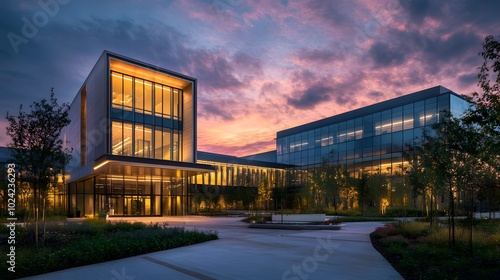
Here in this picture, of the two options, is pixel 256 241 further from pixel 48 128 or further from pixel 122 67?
pixel 122 67

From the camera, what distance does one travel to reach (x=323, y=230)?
75.9 feet

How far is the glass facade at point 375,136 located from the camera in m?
48.8

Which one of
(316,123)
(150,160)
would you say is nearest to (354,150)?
(316,123)

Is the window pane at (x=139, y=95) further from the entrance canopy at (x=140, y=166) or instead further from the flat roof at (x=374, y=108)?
the flat roof at (x=374, y=108)

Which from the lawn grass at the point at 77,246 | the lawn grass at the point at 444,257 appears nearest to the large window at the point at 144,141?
the lawn grass at the point at 77,246

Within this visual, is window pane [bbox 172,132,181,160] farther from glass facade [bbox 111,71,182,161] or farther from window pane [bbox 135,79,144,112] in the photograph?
window pane [bbox 135,79,144,112]

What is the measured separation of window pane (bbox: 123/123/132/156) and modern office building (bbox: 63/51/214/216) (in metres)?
0.02

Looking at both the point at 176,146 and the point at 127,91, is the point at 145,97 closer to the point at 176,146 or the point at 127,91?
the point at 127,91

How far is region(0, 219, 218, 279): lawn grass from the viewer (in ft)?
33.9

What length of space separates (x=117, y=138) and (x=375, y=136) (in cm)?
3718

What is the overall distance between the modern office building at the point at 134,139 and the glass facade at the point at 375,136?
19908mm

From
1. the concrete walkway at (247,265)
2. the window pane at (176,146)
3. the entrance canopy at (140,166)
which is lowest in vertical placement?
the concrete walkway at (247,265)

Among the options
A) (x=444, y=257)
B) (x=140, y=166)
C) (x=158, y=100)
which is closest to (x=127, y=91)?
(x=158, y=100)

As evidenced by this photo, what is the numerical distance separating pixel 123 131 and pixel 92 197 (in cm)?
979
